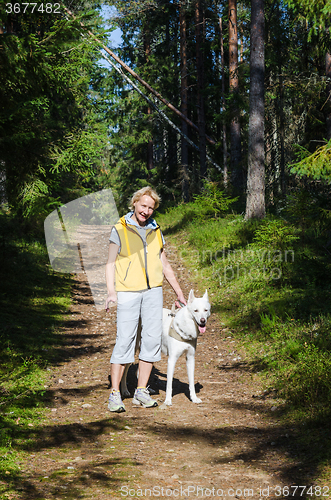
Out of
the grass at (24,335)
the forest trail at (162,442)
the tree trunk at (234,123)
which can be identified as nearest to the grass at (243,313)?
the grass at (24,335)

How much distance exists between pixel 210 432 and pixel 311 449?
1.09m

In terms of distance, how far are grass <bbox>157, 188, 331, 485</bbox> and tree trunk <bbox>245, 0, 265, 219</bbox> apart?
79cm

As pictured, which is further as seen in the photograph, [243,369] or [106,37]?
[106,37]

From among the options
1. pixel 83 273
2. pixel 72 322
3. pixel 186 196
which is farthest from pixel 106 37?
pixel 186 196

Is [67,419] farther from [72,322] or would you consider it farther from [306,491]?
[72,322]

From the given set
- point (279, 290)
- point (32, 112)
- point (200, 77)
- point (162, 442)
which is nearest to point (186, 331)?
point (162, 442)

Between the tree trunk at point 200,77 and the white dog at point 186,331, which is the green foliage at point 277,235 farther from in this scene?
the tree trunk at point 200,77

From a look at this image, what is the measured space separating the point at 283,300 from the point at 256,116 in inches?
281

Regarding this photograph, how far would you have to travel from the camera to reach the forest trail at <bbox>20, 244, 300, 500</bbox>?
3.25 meters

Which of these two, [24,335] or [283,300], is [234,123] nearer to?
[283,300]

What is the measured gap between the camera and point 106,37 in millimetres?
7770

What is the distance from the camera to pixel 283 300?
8.18m

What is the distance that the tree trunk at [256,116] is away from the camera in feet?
41.5

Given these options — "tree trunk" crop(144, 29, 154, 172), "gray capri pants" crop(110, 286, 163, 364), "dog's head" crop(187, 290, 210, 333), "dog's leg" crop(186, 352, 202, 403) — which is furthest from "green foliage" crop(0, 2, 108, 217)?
"tree trunk" crop(144, 29, 154, 172)
